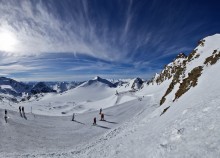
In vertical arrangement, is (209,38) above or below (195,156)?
above

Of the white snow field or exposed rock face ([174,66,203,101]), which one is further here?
exposed rock face ([174,66,203,101])

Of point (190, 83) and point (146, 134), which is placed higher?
point (190, 83)

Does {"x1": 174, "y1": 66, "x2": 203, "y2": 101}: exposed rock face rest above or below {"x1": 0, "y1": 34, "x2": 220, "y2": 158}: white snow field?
above

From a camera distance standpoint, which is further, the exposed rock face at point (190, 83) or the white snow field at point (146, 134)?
the exposed rock face at point (190, 83)

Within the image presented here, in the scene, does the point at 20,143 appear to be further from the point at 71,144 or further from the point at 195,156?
the point at 195,156

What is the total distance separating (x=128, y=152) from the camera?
1794 centimetres

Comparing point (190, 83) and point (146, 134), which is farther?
point (190, 83)

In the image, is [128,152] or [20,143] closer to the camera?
[128,152]

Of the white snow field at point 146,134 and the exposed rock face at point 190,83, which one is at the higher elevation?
the exposed rock face at point 190,83

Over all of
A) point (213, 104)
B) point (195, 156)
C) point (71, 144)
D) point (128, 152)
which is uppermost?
point (213, 104)

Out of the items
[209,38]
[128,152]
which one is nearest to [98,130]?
[128,152]

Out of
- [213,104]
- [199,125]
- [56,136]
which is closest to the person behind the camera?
[199,125]

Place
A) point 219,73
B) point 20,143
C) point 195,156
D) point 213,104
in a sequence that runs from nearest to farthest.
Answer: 1. point 195,156
2. point 213,104
3. point 219,73
4. point 20,143

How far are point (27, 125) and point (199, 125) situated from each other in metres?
33.9
